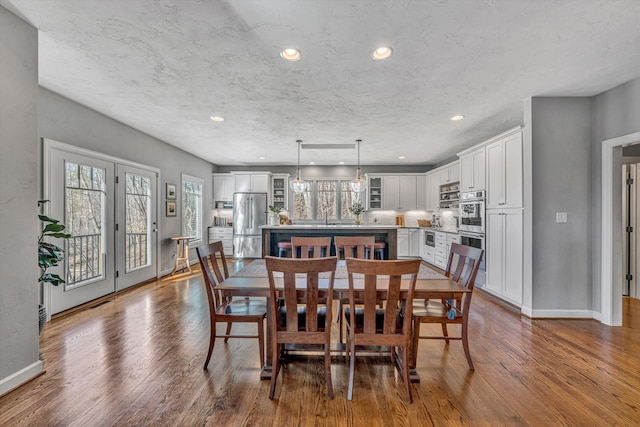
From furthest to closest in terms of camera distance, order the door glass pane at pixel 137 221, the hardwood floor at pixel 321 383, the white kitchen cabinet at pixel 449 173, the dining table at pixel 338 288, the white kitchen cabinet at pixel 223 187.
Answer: the white kitchen cabinet at pixel 223 187
the white kitchen cabinet at pixel 449 173
the door glass pane at pixel 137 221
the dining table at pixel 338 288
the hardwood floor at pixel 321 383

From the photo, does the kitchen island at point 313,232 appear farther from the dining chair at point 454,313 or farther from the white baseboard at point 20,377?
the white baseboard at point 20,377

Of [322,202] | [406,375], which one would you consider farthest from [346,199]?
[406,375]

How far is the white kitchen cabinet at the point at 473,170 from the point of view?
4.27 metres

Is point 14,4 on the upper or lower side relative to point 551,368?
upper

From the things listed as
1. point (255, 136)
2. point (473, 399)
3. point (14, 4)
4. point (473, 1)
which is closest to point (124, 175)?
point (255, 136)

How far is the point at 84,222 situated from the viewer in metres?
3.62

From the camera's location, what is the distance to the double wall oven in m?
4.22

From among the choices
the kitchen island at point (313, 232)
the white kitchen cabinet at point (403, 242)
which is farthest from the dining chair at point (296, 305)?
the white kitchen cabinet at point (403, 242)

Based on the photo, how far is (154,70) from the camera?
8.61ft

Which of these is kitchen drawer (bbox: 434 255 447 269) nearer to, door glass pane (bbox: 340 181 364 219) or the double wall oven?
the double wall oven

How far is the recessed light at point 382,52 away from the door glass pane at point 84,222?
381 cm

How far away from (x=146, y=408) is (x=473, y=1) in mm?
3405

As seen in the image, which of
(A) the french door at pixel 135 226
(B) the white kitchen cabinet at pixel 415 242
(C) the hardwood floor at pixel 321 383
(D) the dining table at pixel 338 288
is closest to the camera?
(C) the hardwood floor at pixel 321 383

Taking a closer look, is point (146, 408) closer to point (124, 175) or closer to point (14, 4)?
point (14, 4)
